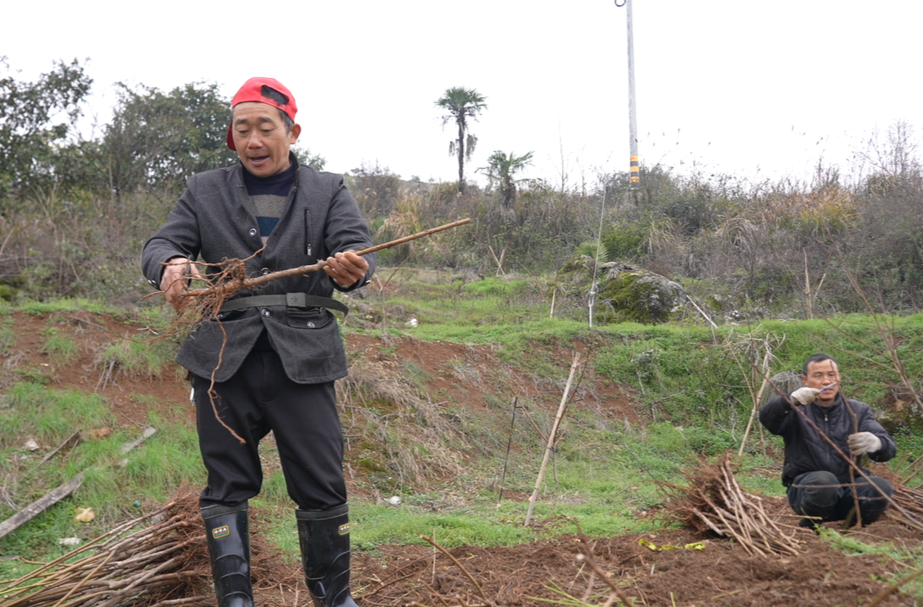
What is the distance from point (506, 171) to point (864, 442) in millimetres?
13909

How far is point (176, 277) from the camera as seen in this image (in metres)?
2.52

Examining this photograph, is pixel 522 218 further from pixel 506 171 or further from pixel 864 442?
pixel 864 442

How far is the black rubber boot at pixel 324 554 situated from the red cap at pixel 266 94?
1.41m

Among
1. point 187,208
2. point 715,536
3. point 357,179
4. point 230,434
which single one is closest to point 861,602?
point 715,536

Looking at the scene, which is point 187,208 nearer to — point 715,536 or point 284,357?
point 284,357

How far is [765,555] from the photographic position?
2980mm

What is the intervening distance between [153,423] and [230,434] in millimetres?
4353

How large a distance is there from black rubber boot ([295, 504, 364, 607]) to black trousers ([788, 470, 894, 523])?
105 inches

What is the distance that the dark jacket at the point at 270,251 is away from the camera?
255 cm

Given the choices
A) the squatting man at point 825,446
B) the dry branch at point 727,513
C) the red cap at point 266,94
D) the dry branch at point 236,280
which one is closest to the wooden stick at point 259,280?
the dry branch at point 236,280

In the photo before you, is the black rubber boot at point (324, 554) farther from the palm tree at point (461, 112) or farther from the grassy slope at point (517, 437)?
the palm tree at point (461, 112)

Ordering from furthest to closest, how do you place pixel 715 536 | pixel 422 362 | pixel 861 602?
pixel 422 362 → pixel 715 536 → pixel 861 602

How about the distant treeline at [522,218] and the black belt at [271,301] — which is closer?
the black belt at [271,301]

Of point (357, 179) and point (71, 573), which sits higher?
point (357, 179)
